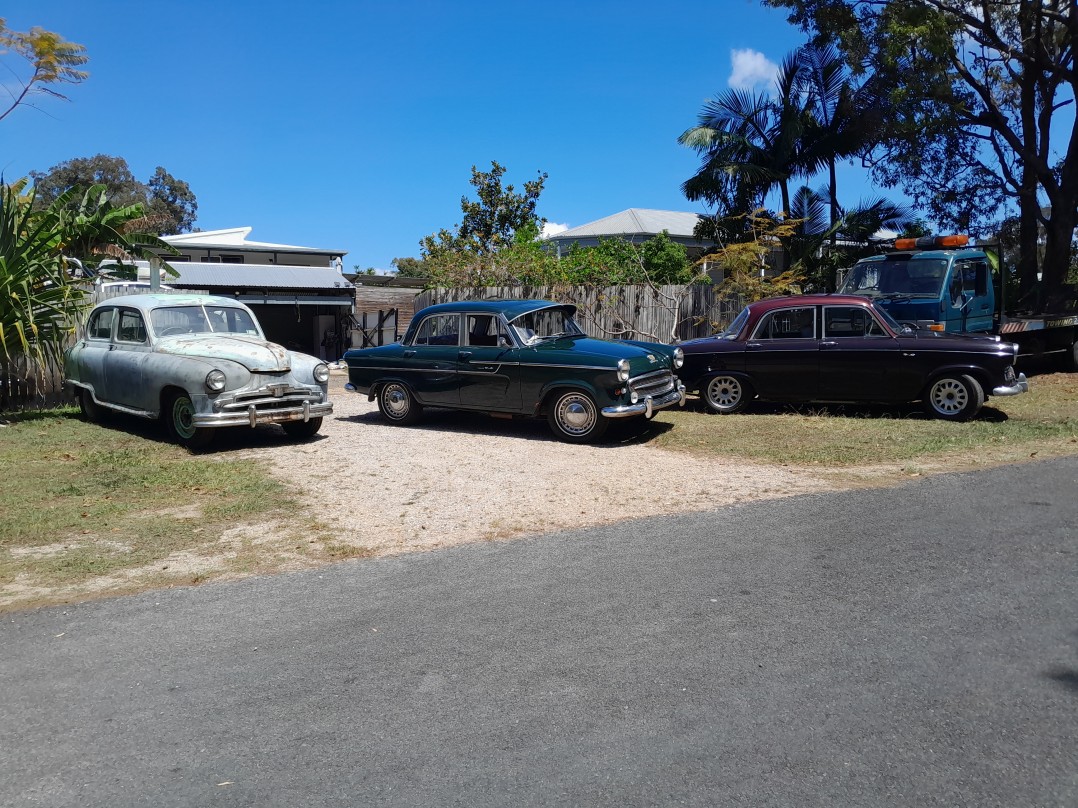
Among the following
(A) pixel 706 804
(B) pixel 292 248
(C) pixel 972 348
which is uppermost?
(B) pixel 292 248

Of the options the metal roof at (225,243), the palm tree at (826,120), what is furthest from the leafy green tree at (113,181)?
the palm tree at (826,120)

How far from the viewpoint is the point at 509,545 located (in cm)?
649

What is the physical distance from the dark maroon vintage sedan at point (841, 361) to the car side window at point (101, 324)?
7828mm

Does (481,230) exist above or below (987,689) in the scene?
above

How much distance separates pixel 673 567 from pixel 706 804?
2.69m

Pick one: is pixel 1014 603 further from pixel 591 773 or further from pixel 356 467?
pixel 356 467

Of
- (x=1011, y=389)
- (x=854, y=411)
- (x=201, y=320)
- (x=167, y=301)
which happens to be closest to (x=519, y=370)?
(x=201, y=320)

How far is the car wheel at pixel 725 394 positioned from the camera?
41.4 feet

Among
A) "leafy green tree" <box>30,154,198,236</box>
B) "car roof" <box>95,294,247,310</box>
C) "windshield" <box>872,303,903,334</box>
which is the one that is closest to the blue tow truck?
"windshield" <box>872,303,903,334</box>

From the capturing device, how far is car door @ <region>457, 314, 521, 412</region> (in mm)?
11211

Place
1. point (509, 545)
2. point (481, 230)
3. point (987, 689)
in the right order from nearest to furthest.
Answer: point (987, 689) → point (509, 545) → point (481, 230)

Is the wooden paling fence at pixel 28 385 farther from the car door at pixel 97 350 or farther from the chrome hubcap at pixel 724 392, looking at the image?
the chrome hubcap at pixel 724 392

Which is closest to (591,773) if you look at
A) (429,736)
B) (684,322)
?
(429,736)

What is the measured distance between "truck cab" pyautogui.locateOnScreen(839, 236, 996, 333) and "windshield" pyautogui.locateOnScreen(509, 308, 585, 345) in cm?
476
